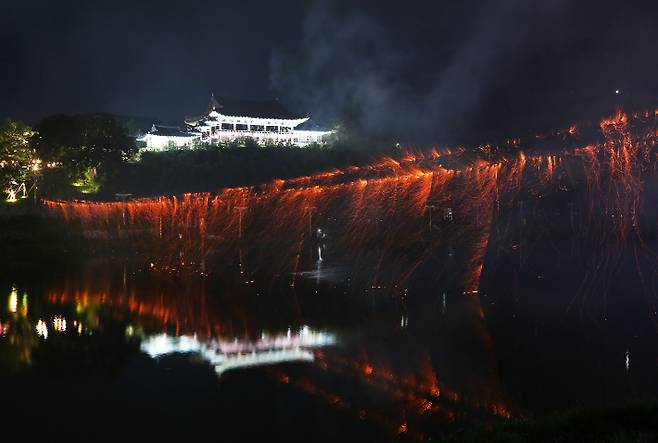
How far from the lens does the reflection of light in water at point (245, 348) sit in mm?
10617


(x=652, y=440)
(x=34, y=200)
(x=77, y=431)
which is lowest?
(x=77, y=431)

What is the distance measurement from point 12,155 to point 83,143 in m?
5.71

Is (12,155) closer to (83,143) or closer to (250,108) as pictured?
(83,143)

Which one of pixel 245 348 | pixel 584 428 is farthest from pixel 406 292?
pixel 584 428

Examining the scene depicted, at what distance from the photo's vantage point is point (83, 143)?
40500 mm

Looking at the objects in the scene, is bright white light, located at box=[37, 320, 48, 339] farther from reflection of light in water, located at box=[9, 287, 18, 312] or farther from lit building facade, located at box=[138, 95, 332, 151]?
lit building facade, located at box=[138, 95, 332, 151]

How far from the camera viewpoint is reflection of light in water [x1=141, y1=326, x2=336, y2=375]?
34.8 ft

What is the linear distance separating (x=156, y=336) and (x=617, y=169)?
13.7 meters

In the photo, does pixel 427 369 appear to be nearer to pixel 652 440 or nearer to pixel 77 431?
pixel 652 440

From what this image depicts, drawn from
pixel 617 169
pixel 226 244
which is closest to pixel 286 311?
pixel 617 169

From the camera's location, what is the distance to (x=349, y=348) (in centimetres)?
1138

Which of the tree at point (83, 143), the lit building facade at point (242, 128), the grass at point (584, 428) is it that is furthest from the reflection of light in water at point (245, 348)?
the lit building facade at point (242, 128)

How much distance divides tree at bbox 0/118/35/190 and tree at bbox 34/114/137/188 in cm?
296

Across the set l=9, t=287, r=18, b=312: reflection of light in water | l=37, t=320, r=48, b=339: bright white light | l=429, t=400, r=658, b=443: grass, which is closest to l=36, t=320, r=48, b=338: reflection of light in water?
l=37, t=320, r=48, b=339: bright white light
